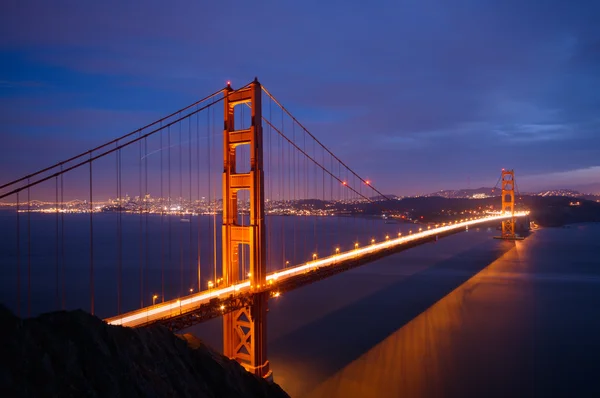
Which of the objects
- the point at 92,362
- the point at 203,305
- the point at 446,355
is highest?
the point at 92,362

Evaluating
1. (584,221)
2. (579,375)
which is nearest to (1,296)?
(579,375)

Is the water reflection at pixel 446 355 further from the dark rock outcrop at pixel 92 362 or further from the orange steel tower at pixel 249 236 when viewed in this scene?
the dark rock outcrop at pixel 92 362

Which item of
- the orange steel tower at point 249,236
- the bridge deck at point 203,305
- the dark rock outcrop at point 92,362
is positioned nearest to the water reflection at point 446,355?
the orange steel tower at point 249,236

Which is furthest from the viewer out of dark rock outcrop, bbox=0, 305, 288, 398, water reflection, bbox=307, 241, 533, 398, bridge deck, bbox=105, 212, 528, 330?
water reflection, bbox=307, 241, 533, 398

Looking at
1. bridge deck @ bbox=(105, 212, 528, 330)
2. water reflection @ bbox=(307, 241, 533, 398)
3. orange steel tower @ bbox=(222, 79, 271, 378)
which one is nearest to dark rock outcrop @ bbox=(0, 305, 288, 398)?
bridge deck @ bbox=(105, 212, 528, 330)

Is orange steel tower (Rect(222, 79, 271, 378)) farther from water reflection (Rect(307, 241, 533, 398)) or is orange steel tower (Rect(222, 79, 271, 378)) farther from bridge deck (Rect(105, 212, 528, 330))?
water reflection (Rect(307, 241, 533, 398))

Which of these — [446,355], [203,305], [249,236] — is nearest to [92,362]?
[203,305]

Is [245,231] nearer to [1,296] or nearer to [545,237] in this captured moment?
[1,296]

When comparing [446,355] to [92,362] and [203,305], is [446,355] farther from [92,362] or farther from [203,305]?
[92,362]
